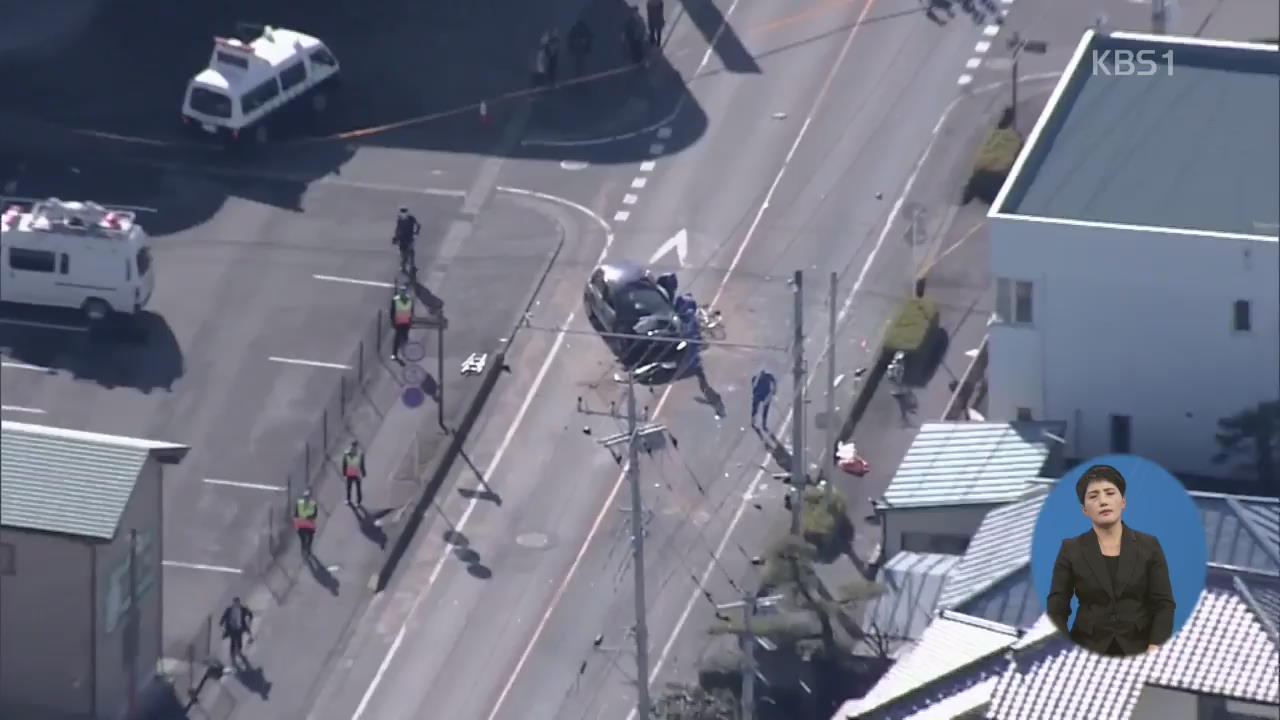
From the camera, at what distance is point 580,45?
A: 368 feet

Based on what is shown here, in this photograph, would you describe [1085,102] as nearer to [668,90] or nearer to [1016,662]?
[668,90]

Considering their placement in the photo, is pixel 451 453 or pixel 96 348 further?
pixel 96 348

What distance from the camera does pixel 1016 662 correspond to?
7662 cm

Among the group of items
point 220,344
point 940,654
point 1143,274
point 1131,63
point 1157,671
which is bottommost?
point 940,654

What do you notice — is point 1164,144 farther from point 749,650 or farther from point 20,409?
point 20,409

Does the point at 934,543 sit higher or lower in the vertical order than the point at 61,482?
lower

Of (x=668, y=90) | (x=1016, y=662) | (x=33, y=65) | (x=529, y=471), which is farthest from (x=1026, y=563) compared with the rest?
(x=33, y=65)

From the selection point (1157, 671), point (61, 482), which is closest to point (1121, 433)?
point (1157, 671)

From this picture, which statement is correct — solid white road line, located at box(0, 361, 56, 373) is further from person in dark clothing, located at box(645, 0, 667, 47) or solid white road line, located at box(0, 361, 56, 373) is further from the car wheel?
person in dark clothing, located at box(645, 0, 667, 47)

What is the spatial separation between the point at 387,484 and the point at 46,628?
1367 cm

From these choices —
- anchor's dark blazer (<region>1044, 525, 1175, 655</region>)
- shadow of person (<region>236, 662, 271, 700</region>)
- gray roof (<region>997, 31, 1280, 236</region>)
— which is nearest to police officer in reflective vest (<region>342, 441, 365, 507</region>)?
shadow of person (<region>236, 662, 271, 700</region>)

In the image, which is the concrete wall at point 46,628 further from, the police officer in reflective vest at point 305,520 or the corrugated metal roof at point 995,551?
the corrugated metal roof at point 995,551

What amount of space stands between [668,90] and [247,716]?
29134mm

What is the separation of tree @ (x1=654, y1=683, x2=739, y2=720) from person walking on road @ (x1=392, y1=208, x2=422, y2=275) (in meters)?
20.4
